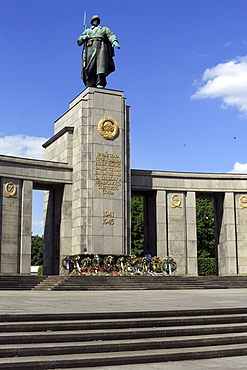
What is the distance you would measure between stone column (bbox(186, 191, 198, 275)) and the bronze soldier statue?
434 inches

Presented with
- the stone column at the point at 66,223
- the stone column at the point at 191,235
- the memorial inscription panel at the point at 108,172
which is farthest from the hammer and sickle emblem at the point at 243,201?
the stone column at the point at 66,223

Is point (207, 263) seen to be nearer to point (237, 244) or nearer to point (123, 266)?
point (237, 244)

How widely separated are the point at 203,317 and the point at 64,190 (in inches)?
990

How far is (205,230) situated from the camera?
61188 millimetres

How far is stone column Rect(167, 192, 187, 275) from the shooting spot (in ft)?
127

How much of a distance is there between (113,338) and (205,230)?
52171 mm

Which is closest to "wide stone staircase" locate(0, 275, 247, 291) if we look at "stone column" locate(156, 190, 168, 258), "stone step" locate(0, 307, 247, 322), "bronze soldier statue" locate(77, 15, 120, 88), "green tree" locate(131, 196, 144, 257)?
"stone column" locate(156, 190, 168, 258)

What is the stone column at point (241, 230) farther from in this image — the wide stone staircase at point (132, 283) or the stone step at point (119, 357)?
the stone step at point (119, 357)

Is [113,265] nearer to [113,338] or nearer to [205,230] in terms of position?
[113,338]

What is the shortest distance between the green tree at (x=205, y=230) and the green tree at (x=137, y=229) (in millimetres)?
7142

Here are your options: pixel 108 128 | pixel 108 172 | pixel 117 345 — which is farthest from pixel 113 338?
pixel 108 128

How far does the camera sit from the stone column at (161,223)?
125 ft

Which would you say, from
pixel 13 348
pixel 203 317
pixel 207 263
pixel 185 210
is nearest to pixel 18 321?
pixel 13 348

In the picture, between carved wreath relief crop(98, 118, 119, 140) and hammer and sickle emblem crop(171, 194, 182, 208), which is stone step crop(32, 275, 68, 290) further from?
hammer and sickle emblem crop(171, 194, 182, 208)
